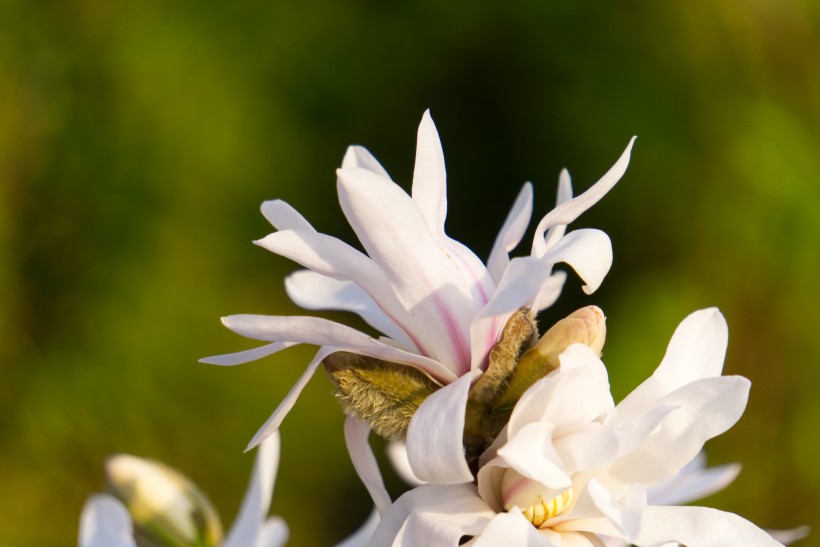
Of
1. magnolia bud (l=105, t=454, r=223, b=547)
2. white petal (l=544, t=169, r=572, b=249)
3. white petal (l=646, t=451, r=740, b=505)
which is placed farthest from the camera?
magnolia bud (l=105, t=454, r=223, b=547)

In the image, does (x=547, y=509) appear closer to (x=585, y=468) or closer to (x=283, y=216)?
(x=585, y=468)

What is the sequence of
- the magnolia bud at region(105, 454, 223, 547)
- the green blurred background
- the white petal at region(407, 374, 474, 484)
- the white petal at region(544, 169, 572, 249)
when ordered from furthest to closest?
the green blurred background
the magnolia bud at region(105, 454, 223, 547)
the white petal at region(544, 169, 572, 249)
the white petal at region(407, 374, 474, 484)

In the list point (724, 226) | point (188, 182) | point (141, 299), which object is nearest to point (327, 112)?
point (188, 182)

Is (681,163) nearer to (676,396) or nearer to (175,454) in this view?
(175,454)

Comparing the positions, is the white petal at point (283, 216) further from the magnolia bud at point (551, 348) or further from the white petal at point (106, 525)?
the white petal at point (106, 525)

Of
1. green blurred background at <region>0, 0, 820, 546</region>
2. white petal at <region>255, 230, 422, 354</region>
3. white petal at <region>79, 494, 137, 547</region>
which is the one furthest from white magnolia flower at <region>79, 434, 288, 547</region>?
green blurred background at <region>0, 0, 820, 546</region>

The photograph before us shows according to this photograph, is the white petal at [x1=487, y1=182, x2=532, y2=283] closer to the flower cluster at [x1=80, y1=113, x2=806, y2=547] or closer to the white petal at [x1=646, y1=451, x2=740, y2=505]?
the flower cluster at [x1=80, y1=113, x2=806, y2=547]

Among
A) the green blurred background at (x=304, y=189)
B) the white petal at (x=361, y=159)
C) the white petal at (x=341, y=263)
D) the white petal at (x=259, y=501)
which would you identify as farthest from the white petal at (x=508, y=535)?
the green blurred background at (x=304, y=189)

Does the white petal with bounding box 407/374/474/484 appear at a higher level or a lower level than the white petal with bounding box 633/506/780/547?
higher

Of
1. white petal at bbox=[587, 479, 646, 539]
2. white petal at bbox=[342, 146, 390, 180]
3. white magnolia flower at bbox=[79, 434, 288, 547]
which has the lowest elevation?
white magnolia flower at bbox=[79, 434, 288, 547]
